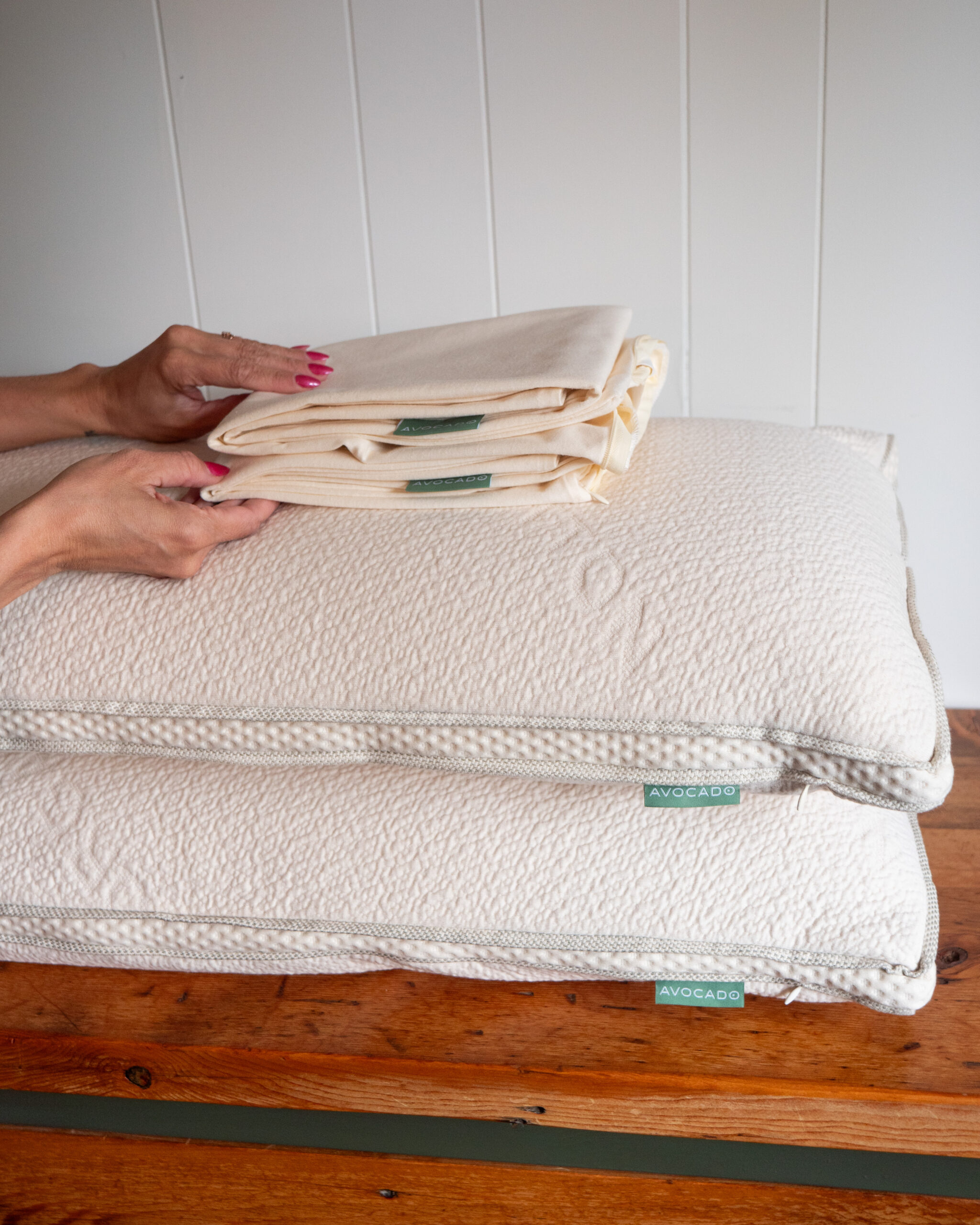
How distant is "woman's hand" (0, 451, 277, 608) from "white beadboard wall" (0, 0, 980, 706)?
22.4 inches

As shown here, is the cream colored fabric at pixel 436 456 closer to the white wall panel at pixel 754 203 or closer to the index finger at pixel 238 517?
the index finger at pixel 238 517

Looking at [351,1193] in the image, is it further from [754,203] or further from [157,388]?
[754,203]

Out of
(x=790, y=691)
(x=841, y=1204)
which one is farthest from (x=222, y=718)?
(x=841, y=1204)

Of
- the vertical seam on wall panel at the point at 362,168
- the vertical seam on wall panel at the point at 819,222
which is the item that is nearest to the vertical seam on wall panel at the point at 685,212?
the vertical seam on wall panel at the point at 819,222

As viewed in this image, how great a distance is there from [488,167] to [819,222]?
1.16 feet

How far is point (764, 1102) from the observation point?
1.75 ft

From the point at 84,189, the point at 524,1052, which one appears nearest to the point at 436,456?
the point at 524,1052

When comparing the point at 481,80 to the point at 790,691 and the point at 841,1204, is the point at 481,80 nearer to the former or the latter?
the point at 790,691

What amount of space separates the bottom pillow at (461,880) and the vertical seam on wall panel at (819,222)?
0.56 m

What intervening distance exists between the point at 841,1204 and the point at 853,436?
1.98 feet

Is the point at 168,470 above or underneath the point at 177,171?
underneath

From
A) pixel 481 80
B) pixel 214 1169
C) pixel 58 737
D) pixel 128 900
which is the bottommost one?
pixel 214 1169

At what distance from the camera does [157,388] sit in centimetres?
73

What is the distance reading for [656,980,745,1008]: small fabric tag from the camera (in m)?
0.58
